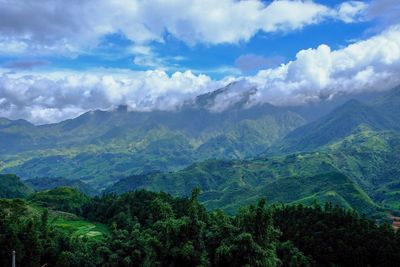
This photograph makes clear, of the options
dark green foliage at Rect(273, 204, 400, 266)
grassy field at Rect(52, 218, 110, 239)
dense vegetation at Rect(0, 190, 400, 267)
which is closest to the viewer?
dense vegetation at Rect(0, 190, 400, 267)

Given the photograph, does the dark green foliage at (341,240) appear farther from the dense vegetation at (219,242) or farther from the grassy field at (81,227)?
the grassy field at (81,227)

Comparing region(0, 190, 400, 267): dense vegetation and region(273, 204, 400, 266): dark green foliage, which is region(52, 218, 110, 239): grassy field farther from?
region(273, 204, 400, 266): dark green foliage

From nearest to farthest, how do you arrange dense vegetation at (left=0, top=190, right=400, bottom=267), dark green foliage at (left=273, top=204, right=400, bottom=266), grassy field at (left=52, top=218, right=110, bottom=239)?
dense vegetation at (left=0, top=190, right=400, bottom=267)
dark green foliage at (left=273, top=204, right=400, bottom=266)
grassy field at (left=52, top=218, right=110, bottom=239)

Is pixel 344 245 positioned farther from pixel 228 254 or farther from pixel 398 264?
pixel 228 254

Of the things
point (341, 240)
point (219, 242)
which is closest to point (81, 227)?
point (341, 240)

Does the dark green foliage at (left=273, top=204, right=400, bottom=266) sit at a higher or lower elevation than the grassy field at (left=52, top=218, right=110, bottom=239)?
higher

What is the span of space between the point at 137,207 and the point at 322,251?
78.6 m

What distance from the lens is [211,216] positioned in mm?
87062

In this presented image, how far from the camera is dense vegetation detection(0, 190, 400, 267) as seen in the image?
67625 millimetres

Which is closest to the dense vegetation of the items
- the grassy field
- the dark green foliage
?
the dark green foliage

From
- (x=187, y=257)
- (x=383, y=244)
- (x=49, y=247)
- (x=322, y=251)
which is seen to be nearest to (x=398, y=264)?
(x=383, y=244)

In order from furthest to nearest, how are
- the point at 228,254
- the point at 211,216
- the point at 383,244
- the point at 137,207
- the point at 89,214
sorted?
the point at 89,214
the point at 137,207
the point at 383,244
the point at 211,216
the point at 228,254

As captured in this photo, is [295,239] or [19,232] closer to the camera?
[19,232]

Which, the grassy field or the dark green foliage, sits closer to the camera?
the dark green foliage
